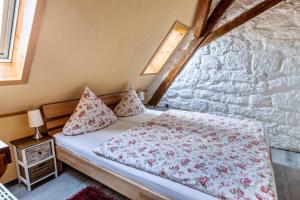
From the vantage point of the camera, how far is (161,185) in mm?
1422

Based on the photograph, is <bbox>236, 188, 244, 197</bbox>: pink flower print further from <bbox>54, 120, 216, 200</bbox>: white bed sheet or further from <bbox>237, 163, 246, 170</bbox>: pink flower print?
<bbox>237, 163, 246, 170</bbox>: pink flower print

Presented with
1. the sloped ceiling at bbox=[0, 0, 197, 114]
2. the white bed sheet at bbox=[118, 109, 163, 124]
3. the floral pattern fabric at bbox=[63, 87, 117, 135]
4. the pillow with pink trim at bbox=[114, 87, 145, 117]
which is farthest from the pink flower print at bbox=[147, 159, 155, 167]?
the pillow with pink trim at bbox=[114, 87, 145, 117]

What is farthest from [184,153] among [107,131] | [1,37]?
[1,37]

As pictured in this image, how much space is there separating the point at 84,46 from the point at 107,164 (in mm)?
1246

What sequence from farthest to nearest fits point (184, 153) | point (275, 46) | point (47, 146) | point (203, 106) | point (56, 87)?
point (203, 106) → point (275, 46) → point (56, 87) → point (47, 146) → point (184, 153)

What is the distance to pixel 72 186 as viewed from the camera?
218 cm

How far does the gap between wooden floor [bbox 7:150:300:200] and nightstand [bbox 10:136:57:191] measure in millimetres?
82

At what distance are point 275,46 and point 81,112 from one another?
2.81 meters

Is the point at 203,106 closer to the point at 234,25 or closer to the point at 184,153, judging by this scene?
the point at 234,25

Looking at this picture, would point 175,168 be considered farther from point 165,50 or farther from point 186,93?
point 165,50

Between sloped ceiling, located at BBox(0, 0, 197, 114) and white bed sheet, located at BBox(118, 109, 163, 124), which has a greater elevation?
sloped ceiling, located at BBox(0, 0, 197, 114)

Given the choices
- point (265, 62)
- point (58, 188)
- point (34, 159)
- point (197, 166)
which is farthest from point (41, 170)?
point (265, 62)

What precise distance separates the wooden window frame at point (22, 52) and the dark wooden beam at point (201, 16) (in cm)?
228

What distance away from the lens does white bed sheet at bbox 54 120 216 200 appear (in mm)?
1345
